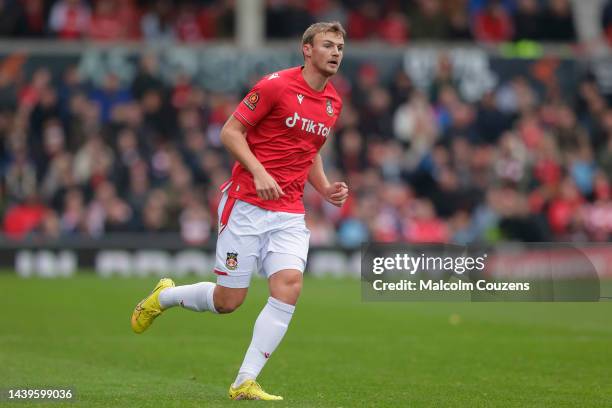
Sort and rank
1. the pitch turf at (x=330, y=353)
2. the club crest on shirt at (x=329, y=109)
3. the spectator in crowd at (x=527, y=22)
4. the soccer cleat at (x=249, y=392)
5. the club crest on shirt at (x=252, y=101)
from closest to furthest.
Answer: the soccer cleat at (x=249, y=392) < the club crest on shirt at (x=252, y=101) < the club crest on shirt at (x=329, y=109) < the pitch turf at (x=330, y=353) < the spectator in crowd at (x=527, y=22)

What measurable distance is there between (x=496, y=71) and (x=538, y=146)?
71.1 inches

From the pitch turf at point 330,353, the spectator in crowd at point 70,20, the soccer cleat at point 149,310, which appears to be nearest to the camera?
the pitch turf at point 330,353

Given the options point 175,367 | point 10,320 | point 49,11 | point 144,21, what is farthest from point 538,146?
point 175,367

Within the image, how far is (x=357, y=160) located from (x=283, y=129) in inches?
583

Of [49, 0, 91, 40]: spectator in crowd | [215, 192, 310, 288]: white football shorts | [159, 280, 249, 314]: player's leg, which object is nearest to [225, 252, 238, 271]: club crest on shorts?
[215, 192, 310, 288]: white football shorts

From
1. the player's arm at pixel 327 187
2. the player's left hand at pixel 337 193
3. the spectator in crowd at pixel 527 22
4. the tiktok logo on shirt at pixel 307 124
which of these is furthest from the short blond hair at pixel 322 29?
the spectator in crowd at pixel 527 22

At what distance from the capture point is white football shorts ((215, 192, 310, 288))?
875 cm

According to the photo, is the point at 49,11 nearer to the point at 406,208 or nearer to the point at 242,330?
the point at 406,208

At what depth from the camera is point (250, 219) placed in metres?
8.80

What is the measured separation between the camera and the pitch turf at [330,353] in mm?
9094

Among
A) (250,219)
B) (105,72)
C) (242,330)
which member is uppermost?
(105,72)

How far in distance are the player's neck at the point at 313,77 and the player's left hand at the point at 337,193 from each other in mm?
711

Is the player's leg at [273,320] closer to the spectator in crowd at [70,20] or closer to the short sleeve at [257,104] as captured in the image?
the short sleeve at [257,104]

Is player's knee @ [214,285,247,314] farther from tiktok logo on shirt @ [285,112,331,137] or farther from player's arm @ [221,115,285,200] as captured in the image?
tiktok logo on shirt @ [285,112,331,137]
